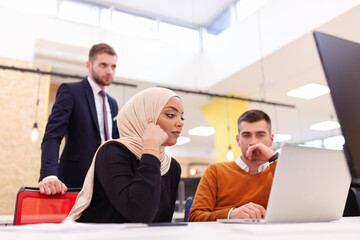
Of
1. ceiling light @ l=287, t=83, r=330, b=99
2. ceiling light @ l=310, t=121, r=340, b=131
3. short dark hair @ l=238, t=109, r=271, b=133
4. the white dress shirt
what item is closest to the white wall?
ceiling light @ l=287, t=83, r=330, b=99

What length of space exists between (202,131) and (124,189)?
10.4m

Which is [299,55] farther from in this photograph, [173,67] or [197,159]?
[197,159]

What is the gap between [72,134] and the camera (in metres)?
2.04

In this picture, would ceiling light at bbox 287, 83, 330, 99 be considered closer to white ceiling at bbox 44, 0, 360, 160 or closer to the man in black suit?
white ceiling at bbox 44, 0, 360, 160

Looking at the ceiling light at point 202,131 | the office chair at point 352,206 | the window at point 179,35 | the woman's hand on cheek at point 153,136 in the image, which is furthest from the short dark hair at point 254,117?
the ceiling light at point 202,131

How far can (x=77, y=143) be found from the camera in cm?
201

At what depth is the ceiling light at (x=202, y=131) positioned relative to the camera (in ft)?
36.4

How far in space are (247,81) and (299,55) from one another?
4.57 feet

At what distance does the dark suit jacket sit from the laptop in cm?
122

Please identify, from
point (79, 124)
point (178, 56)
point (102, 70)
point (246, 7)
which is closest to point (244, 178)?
point (79, 124)

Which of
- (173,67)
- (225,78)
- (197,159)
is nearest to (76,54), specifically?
(173,67)

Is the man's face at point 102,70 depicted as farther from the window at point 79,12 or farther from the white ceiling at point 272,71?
the window at point 79,12

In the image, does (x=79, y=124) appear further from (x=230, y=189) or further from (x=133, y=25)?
(x=133, y=25)

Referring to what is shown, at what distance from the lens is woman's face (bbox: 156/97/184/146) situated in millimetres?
1472
